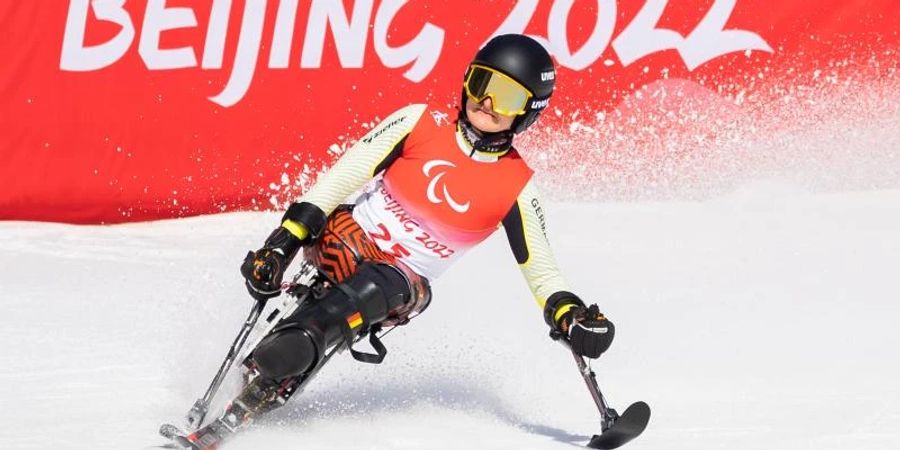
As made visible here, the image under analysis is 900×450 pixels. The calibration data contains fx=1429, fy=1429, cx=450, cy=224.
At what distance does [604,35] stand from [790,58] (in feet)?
4.25

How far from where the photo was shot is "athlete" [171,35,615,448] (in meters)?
4.70

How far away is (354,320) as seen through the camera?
4.59m

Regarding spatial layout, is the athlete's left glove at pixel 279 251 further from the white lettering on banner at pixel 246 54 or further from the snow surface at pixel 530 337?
the white lettering on banner at pixel 246 54

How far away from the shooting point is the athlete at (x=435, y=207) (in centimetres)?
470

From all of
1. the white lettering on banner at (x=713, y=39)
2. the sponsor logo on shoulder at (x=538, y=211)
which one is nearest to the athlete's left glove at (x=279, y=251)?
the sponsor logo on shoulder at (x=538, y=211)

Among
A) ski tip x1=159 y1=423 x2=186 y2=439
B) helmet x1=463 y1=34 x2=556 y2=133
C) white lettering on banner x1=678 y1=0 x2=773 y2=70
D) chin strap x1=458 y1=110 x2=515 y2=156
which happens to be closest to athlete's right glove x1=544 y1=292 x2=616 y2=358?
chin strap x1=458 y1=110 x2=515 y2=156

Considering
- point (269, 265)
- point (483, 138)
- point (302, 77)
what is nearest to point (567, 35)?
point (302, 77)

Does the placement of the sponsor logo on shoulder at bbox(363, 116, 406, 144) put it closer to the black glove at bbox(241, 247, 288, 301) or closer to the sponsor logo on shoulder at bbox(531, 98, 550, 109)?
the sponsor logo on shoulder at bbox(531, 98, 550, 109)

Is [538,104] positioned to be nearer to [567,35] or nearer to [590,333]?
[590,333]

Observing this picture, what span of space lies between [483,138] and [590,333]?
76 centimetres

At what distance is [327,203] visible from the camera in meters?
4.77

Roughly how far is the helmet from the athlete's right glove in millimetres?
657

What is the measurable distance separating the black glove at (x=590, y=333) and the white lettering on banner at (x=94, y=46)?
5172 millimetres

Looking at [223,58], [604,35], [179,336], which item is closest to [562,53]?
[604,35]
